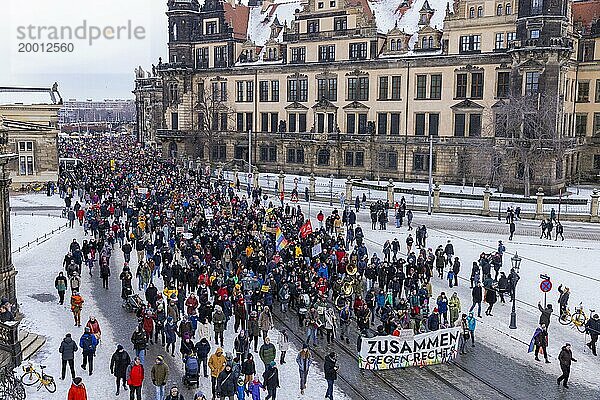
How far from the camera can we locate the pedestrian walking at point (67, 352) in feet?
60.0

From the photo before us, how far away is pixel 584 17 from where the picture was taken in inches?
2574

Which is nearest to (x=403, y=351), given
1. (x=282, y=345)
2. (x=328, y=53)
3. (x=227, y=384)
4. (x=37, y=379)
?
(x=282, y=345)

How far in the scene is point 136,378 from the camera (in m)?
16.7

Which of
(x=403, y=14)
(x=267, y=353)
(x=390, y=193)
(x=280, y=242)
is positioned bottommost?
(x=267, y=353)

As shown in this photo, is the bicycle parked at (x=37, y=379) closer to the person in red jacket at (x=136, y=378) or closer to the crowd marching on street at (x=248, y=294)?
the crowd marching on street at (x=248, y=294)

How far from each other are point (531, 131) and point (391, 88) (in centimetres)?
1606

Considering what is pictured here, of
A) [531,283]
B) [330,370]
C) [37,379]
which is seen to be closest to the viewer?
[330,370]

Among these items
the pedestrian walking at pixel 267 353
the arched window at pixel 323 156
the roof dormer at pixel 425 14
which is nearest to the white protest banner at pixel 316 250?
the pedestrian walking at pixel 267 353

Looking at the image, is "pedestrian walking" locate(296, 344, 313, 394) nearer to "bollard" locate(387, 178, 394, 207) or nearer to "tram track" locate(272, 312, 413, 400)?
"tram track" locate(272, 312, 413, 400)

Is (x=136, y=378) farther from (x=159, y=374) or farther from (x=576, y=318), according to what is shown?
(x=576, y=318)

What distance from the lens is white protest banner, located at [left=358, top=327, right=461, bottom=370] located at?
19.6 meters

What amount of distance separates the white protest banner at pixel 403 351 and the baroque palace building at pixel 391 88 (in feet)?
123

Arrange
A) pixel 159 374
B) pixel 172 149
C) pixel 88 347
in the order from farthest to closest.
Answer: pixel 172 149
pixel 88 347
pixel 159 374

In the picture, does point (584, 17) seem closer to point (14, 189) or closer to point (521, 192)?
point (521, 192)
